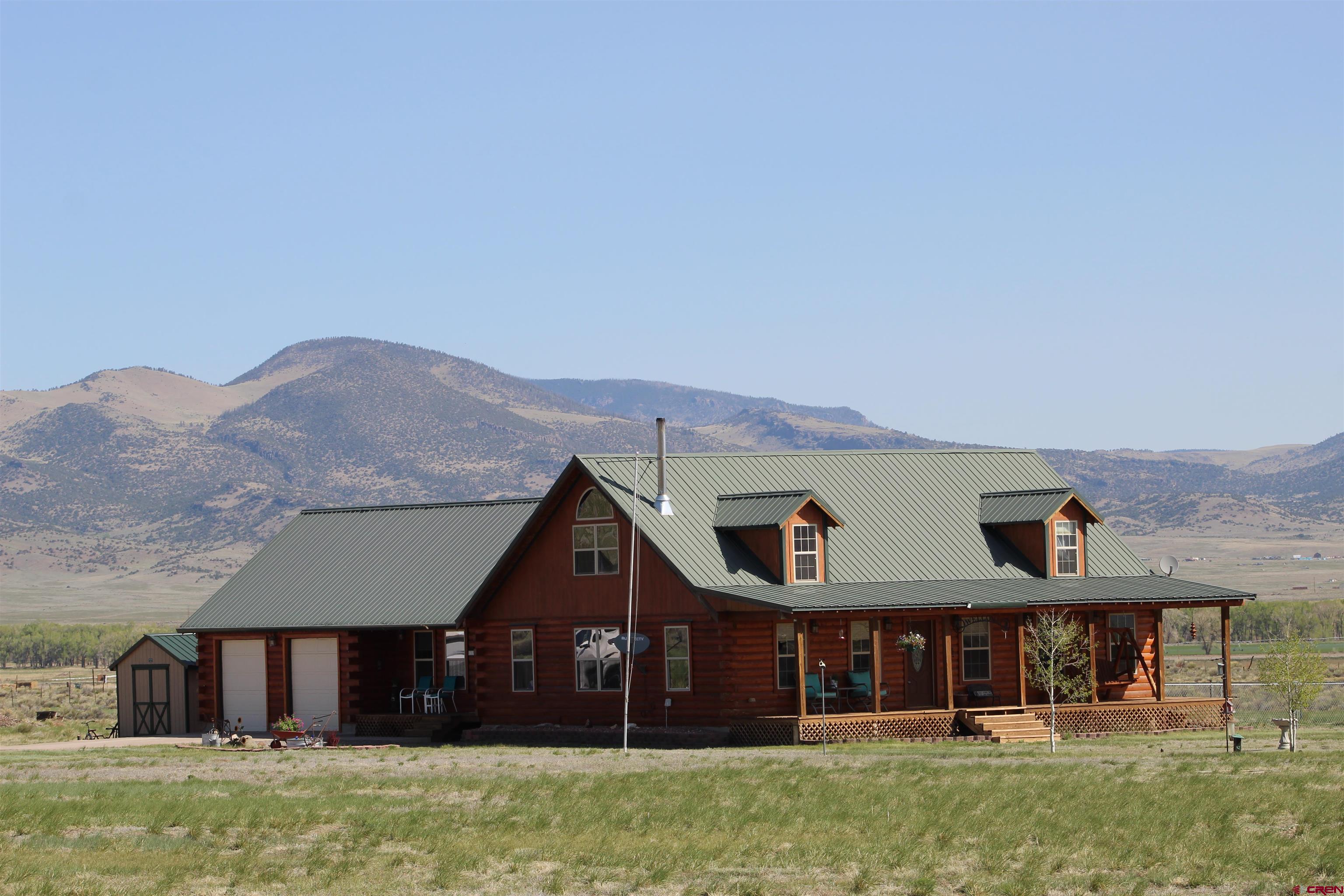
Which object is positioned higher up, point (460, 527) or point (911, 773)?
point (460, 527)

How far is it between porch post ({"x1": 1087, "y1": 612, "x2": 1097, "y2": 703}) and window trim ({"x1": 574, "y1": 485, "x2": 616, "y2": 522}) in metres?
10.7

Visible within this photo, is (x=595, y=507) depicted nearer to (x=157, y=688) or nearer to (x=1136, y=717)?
(x=1136, y=717)

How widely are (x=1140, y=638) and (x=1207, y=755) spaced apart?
1093 cm

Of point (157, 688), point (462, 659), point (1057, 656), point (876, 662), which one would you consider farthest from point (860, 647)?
point (157, 688)

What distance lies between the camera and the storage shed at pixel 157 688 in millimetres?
48062

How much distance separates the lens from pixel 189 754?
124 feet

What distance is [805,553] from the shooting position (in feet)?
129

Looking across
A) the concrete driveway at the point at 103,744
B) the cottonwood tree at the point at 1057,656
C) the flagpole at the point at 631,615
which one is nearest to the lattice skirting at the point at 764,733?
the flagpole at the point at 631,615

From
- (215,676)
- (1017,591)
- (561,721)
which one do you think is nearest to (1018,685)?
(1017,591)

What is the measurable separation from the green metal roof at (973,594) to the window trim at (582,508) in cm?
366

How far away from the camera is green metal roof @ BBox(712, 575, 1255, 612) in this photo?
119ft

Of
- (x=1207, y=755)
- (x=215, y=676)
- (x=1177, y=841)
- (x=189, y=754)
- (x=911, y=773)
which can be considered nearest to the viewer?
(x=1177, y=841)

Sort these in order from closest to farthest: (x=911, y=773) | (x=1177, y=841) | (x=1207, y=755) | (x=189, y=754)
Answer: (x=1177, y=841) → (x=911, y=773) → (x=1207, y=755) → (x=189, y=754)

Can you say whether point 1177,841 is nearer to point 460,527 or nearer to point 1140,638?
point 1140,638
